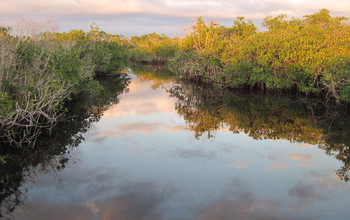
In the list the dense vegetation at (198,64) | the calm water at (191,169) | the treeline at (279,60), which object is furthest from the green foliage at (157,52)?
the calm water at (191,169)

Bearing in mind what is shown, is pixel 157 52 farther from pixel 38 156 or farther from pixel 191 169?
pixel 191 169

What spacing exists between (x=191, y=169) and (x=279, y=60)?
669 inches

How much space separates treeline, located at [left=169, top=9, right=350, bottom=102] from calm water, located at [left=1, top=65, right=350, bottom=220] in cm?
358

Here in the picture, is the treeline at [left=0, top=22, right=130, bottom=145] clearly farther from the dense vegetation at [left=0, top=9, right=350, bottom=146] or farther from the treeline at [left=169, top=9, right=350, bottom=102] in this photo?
the treeline at [left=169, top=9, right=350, bottom=102]

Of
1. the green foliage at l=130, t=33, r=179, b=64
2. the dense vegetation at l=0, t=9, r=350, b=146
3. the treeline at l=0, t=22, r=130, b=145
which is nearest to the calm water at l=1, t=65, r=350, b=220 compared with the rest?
the treeline at l=0, t=22, r=130, b=145

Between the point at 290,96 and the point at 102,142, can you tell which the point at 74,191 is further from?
the point at 290,96

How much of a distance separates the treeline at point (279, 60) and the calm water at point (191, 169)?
11.7ft

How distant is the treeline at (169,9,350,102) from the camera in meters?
21.7

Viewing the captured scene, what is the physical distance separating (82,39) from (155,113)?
20142 mm

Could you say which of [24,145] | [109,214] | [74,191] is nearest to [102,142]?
[24,145]

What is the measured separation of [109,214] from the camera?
25.8 ft

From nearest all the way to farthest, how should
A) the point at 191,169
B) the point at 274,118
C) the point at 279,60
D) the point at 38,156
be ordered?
the point at 191,169 < the point at 38,156 < the point at 274,118 < the point at 279,60

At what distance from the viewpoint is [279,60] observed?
A: 25.2 m

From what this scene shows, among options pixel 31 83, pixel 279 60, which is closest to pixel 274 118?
pixel 279 60
